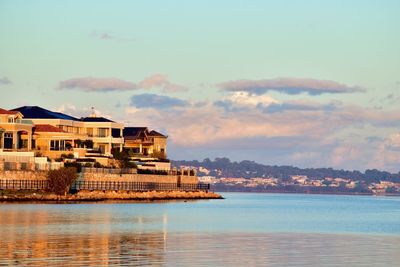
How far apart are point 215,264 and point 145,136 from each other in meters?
142

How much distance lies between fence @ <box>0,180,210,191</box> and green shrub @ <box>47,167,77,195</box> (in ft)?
3.77

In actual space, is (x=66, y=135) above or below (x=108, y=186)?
above

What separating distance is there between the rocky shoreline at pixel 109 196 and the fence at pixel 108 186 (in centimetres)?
79

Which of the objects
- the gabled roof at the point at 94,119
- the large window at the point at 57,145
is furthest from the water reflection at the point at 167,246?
the gabled roof at the point at 94,119

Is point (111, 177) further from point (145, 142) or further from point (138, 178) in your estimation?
point (145, 142)

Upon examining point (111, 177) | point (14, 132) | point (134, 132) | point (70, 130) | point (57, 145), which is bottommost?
point (111, 177)

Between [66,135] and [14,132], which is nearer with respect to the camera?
[14,132]

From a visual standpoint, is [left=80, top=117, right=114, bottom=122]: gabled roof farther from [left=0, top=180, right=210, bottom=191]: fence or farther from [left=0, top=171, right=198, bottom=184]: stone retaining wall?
[left=0, top=180, right=210, bottom=191]: fence

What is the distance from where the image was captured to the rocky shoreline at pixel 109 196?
128500 millimetres

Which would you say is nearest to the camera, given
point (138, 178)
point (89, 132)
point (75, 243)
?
point (75, 243)

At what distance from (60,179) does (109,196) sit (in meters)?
15.7

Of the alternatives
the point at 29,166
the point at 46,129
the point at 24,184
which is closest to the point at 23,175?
the point at 24,184

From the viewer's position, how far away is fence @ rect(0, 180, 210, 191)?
131625 millimetres

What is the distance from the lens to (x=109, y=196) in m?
148
